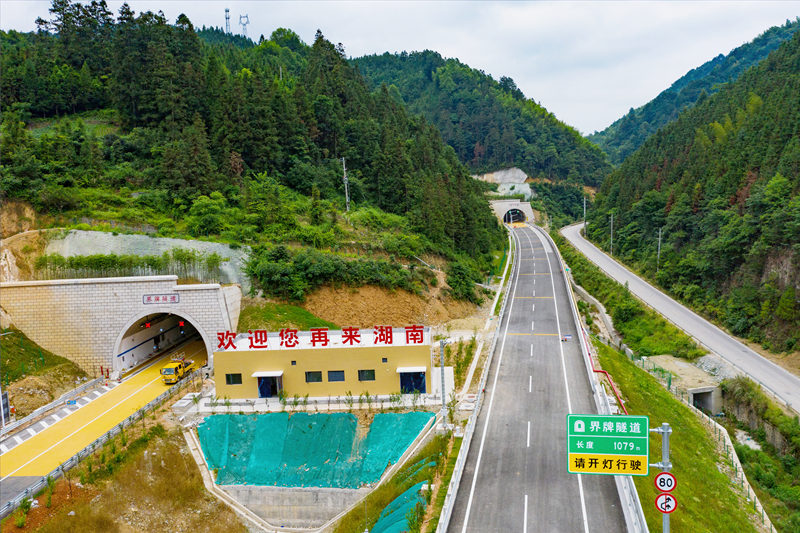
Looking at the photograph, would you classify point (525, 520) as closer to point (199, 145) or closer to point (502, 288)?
point (502, 288)

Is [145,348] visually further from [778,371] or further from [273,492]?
[778,371]

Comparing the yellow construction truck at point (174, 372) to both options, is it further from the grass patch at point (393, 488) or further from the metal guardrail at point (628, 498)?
the metal guardrail at point (628, 498)

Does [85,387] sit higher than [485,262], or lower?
lower

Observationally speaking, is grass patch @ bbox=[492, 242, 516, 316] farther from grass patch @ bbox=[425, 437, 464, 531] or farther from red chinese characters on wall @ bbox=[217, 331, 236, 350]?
red chinese characters on wall @ bbox=[217, 331, 236, 350]

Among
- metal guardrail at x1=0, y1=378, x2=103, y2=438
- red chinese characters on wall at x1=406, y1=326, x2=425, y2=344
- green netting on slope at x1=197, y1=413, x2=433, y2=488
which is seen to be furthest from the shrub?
metal guardrail at x1=0, y1=378, x2=103, y2=438

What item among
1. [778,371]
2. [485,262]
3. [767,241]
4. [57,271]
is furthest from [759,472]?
[57,271]

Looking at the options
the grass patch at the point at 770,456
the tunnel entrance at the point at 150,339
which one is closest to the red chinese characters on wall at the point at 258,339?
the tunnel entrance at the point at 150,339
